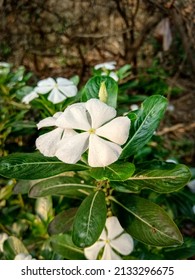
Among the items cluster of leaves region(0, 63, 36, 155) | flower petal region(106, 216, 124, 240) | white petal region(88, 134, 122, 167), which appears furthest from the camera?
cluster of leaves region(0, 63, 36, 155)

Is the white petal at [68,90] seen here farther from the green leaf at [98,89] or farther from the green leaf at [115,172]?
the green leaf at [115,172]

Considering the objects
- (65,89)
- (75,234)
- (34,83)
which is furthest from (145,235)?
(34,83)

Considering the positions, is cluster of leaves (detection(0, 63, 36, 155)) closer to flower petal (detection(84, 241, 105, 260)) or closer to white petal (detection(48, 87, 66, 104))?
white petal (detection(48, 87, 66, 104))

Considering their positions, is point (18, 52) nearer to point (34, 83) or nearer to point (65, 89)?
point (34, 83)

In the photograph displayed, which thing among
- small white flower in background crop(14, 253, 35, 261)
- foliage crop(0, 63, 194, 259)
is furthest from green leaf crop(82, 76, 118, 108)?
small white flower in background crop(14, 253, 35, 261)

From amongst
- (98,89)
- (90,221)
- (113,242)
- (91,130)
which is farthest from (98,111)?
(113,242)
